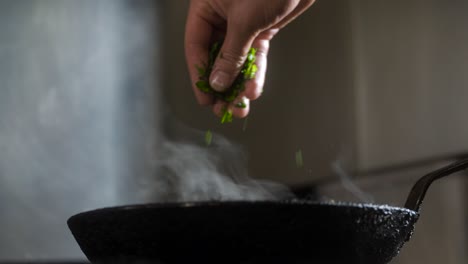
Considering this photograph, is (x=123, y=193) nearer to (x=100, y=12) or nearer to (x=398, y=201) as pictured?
(x=100, y=12)

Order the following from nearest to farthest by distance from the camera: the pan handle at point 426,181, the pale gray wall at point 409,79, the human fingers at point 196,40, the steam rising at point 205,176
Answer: the pan handle at point 426,181 → the human fingers at point 196,40 → the steam rising at point 205,176 → the pale gray wall at point 409,79

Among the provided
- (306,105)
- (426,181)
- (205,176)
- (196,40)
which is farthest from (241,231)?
(306,105)

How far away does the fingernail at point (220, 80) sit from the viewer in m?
1.16

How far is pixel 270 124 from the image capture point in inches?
106

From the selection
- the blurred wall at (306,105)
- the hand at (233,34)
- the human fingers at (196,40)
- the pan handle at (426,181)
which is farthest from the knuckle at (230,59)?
the blurred wall at (306,105)

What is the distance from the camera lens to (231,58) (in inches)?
45.1

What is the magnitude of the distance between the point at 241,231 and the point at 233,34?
0.45 m

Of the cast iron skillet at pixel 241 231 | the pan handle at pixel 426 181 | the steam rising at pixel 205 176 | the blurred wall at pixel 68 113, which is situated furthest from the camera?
the blurred wall at pixel 68 113

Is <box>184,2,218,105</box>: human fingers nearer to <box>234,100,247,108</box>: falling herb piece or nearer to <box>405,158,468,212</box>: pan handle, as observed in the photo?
<box>234,100,247,108</box>: falling herb piece

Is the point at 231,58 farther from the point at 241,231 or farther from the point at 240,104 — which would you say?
the point at 241,231

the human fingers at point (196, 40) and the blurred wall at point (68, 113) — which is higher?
the human fingers at point (196, 40)

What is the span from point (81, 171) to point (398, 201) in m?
1.40

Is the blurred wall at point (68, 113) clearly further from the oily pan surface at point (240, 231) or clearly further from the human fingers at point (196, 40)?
the oily pan surface at point (240, 231)

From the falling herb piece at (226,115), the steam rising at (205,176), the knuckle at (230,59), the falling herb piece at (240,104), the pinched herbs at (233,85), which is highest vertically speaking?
the knuckle at (230,59)
